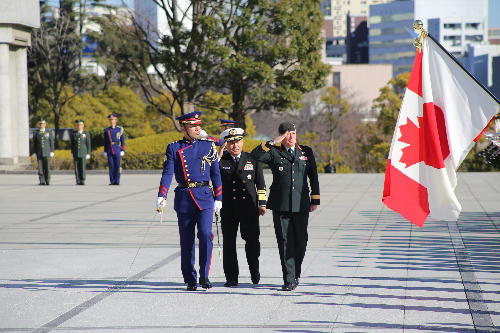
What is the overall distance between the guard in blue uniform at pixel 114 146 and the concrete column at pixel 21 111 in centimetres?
942

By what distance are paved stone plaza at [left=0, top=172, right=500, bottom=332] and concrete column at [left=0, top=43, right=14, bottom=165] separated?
1530 centimetres

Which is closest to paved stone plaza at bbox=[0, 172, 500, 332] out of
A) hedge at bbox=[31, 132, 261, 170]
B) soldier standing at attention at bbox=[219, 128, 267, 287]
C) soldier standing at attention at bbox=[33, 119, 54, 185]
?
soldier standing at attention at bbox=[219, 128, 267, 287]

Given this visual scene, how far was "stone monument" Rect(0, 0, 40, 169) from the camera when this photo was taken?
3222 cm

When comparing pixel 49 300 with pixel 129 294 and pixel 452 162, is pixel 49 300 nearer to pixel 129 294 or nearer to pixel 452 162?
pixel 129 294

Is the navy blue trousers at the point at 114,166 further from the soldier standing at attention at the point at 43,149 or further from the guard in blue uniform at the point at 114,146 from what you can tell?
the soldier standing at attention at the point at 43,149

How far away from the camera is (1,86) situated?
106 ft

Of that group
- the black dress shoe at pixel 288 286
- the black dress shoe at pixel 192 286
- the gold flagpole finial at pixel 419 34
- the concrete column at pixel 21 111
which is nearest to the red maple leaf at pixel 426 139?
the gold flagpole finial at pixel 419 34

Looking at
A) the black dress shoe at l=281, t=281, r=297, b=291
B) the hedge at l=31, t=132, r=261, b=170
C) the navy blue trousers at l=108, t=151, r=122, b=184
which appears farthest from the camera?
the hedge at l=31, t=132, r=261, b=170

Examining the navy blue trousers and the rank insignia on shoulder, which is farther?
the navy blue trousers

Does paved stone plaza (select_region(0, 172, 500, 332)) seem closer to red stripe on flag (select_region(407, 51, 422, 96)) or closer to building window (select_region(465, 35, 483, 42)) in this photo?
red stripe on flag (select_region(407, 51, 422, 96))

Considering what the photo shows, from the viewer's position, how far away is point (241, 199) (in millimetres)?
9594

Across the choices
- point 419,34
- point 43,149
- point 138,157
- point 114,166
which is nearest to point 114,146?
point 114,166

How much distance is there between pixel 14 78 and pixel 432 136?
27484 mm

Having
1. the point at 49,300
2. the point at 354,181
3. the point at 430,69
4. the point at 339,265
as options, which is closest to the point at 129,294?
the point at 49,300
